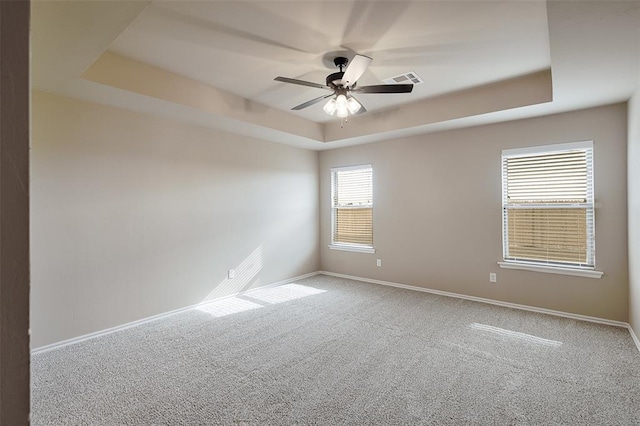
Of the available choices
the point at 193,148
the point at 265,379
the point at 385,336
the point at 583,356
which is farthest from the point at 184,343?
the point at 583,356

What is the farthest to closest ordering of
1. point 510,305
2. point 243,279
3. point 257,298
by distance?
point 243,279
point 257,298
point 510,305

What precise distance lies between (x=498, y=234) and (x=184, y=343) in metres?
4.00

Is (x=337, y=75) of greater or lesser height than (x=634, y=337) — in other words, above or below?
above

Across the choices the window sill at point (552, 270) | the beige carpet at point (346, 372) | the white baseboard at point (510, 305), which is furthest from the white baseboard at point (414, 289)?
the window sill at point (552, 270)

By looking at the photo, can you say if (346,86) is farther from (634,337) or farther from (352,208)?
(634,337)

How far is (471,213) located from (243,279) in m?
3.45

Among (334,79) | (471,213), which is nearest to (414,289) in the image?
(471,213)

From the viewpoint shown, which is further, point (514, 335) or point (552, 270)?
point (552, 270)

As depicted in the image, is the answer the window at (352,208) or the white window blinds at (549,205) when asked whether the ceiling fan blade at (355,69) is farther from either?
the window at (352,208)

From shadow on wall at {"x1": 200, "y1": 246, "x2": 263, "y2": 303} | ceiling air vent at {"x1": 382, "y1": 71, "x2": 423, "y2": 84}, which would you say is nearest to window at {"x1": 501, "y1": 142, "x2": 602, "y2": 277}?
ceiling air vent at {"x1": 382, "y1": 71, "x2": 423, "y2": 84}

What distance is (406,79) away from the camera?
11.6 ft

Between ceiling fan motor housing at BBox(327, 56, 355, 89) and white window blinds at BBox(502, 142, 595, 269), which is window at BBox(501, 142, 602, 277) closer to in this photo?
white window blinds at BBox(502, 142, 595, 269)

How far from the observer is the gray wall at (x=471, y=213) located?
139 inches

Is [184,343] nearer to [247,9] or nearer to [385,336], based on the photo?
[385,336]
